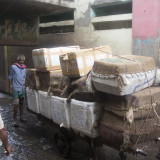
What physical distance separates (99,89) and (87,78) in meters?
0.28

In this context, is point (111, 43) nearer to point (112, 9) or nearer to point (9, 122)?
point (112, 9)

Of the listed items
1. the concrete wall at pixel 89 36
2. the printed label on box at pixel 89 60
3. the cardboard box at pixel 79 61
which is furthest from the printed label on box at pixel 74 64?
the concrete wall at pixel 89 36

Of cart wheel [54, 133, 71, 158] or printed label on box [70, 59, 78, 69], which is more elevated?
printed label on box [70, 59, 78, 69]

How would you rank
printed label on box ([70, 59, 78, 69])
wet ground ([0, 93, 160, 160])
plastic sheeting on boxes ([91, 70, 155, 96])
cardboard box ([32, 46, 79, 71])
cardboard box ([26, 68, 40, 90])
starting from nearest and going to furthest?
plastic sheeting on boxes ([91, 70, 155, 96]), printed label on box ([70, 59, 78, 69]), wet ground ([0, 93, 160, 160]), cardboard box ([32, 46, 79, 71]), cardboard box ([26, 68, 40, 90])

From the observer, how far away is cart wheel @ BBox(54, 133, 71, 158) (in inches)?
148

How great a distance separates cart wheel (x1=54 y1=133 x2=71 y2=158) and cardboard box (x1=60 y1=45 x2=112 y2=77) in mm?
1165

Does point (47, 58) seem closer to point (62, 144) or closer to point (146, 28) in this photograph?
point (62, 144)

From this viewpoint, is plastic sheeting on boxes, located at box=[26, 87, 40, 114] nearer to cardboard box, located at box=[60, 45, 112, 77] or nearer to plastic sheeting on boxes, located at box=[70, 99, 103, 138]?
cardboard box, located at box=[60, 45, 112, 77]

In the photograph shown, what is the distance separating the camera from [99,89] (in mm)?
2803

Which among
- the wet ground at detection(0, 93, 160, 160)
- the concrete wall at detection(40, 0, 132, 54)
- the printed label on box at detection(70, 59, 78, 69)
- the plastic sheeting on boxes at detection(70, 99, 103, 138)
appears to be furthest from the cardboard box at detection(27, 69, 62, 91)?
the concrete wall at detection(40, 0, 132, 54)

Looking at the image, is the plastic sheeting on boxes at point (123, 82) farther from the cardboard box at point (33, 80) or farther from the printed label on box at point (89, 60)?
the cardboard box at point (33, 80)

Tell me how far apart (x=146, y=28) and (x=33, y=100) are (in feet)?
11.0

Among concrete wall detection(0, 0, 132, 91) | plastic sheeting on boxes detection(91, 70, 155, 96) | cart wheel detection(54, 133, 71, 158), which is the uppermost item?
concrete wall detection(0, 0, 132, 91)

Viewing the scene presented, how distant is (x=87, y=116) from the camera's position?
119 inches
